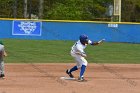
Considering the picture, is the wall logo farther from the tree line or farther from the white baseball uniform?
the white baseball uniform

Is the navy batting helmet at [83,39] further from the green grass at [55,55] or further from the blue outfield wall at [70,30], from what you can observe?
the blue outfield wall at [70,30]

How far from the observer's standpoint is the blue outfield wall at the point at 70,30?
33531 millimetres

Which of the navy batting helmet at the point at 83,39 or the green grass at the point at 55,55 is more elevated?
the navy batting helmet at the point at 83,39

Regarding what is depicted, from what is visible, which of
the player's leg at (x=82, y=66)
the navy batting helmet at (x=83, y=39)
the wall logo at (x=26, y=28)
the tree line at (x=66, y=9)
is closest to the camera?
the navy batting helmet at (x=83, y=39)

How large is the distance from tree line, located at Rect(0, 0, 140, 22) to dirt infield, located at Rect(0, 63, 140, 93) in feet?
87.8

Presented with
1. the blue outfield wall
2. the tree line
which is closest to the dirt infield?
the blue outfield wall

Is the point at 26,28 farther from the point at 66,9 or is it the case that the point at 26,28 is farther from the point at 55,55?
the point at 66,9

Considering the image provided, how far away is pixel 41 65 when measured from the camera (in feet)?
63.4

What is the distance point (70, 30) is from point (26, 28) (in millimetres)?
3326

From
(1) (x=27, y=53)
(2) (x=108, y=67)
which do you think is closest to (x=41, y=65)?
(2) (x=108, y=67)

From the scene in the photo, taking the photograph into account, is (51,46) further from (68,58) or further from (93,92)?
(93,92)

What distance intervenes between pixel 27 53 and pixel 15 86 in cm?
1061

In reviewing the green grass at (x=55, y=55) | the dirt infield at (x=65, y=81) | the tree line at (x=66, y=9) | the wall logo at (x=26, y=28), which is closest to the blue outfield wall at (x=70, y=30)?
the wall logo at (x=26, y=28)

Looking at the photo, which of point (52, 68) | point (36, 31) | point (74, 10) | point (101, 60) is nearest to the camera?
point (52, 68)
